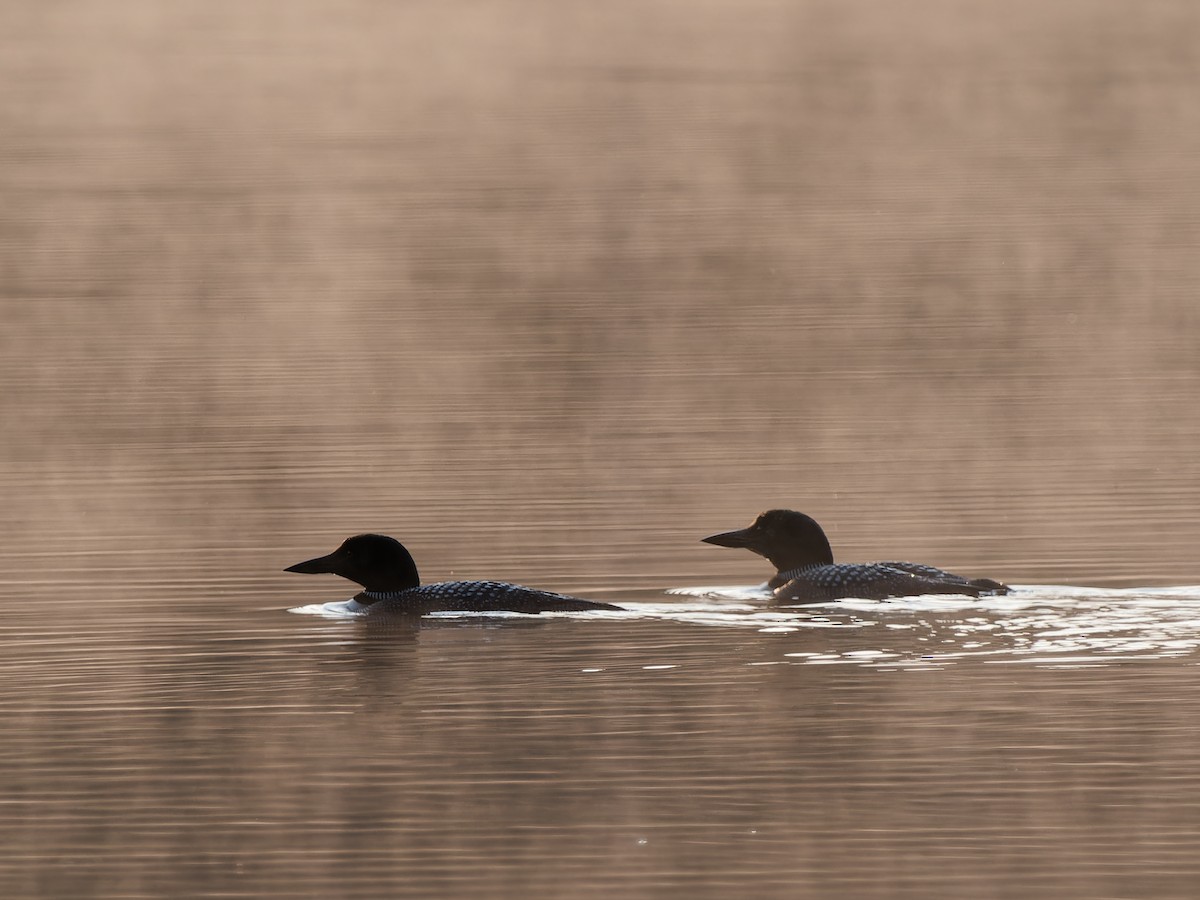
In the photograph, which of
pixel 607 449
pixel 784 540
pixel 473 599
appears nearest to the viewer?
pixel 473 599

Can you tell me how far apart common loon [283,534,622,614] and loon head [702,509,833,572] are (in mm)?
1092

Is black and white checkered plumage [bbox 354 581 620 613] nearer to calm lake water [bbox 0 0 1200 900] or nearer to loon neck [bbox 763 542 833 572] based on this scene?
calm lake water [bbox 0 0 1200 900]

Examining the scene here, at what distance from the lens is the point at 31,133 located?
26.7m

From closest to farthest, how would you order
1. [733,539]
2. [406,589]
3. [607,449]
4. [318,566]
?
1. [406,589]
2. [318,566]
3. [733,539]
4. [607,449]

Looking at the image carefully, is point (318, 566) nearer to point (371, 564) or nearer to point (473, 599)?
point (371, 564)

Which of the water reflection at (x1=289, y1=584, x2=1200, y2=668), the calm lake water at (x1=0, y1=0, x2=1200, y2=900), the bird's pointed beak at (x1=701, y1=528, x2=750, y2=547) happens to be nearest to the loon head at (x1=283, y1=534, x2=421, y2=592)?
the water reflection at (x1=289, y1=584, x2=1200, y2=668)

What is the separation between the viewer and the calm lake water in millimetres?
6891

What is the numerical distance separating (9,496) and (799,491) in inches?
156

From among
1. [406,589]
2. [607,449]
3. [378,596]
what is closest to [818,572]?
[406,589]

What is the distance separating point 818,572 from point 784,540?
0.65m

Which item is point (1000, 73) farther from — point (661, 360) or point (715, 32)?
point (661, 360)

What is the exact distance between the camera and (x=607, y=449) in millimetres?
14117

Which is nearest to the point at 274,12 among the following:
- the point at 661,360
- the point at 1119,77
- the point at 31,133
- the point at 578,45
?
the point at 578,45

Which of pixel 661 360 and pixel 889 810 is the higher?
pixel 661 360
